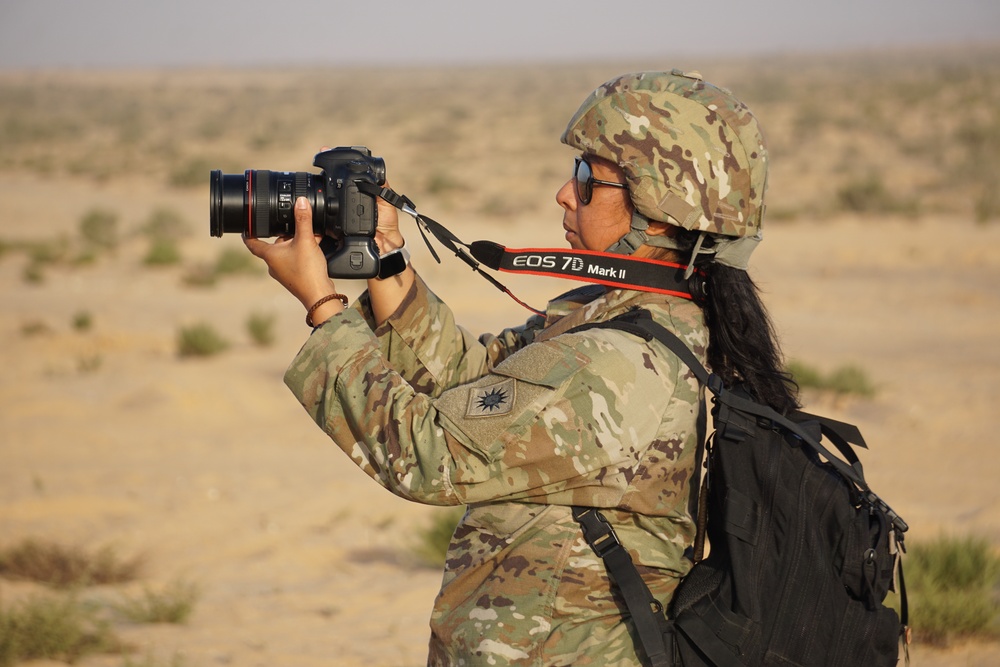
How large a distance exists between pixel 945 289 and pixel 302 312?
23.8 feet

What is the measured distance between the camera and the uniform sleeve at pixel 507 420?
172 cm

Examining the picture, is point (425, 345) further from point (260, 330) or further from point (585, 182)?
point (260, 330)

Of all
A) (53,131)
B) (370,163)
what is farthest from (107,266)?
(53,131)

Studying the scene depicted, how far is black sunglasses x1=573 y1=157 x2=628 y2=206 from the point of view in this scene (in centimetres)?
204

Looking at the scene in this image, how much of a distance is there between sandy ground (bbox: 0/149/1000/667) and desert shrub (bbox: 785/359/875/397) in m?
0.11

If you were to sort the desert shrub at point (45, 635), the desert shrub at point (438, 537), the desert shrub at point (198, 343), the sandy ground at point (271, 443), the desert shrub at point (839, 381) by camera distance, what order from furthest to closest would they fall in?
the desert shrub at point (198, 343) → the desert shrub at point (839, 381) → the desert shrub at point (438, 537) → the sandy ground at point (271, 443) → the desert shrub at point (45, 635)

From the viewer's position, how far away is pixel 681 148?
1.94m

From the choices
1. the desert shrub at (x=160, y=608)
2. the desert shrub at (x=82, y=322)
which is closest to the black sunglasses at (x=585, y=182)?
the desert shrub at (x=160, y=608)

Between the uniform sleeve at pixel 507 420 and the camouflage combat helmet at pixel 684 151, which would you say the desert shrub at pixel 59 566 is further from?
the camouflage combat helmet at pixel 684 151

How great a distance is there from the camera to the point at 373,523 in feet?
19.0

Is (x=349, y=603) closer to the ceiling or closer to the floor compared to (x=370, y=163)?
closer to the floor

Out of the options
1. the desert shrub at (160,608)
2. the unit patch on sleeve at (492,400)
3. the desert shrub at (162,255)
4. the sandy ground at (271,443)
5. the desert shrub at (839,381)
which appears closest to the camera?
the unit patch on sleeve at (492,400)

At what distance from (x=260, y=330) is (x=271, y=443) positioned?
2.37 meters

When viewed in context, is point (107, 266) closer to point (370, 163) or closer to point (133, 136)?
point (370, 163)
